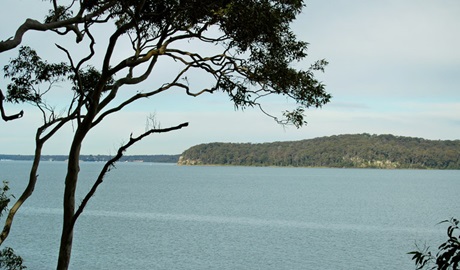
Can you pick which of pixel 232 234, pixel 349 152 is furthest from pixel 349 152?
pixel 232 234

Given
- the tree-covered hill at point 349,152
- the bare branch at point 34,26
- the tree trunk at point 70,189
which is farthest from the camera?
the tree-covered hill at point 349,152

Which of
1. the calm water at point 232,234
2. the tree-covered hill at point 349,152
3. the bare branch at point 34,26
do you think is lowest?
the calm water at point 232,234

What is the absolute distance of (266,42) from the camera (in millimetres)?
7719

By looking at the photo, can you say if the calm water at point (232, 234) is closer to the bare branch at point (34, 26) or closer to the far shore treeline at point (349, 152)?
the bare branch at point (34, 26)

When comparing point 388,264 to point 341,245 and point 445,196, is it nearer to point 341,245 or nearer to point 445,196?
point 341,245

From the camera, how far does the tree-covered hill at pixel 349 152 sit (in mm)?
97438

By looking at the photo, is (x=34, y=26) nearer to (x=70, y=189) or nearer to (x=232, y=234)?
(x=70, y=189)

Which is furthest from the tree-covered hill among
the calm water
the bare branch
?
the bare branch

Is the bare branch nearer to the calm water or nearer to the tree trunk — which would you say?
the tree trunk

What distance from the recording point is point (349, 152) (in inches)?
3971

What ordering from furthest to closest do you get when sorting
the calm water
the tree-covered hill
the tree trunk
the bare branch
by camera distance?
the tree-covered hill → the calm water → the tree trunk → the bare branch

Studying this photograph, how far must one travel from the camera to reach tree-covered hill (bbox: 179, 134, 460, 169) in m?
97.4

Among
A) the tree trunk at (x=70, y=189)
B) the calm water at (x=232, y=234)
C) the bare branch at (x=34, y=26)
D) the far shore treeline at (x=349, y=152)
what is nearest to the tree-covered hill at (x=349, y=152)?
the far shore treeline at (x=349, y=152)

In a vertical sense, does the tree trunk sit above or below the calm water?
above
